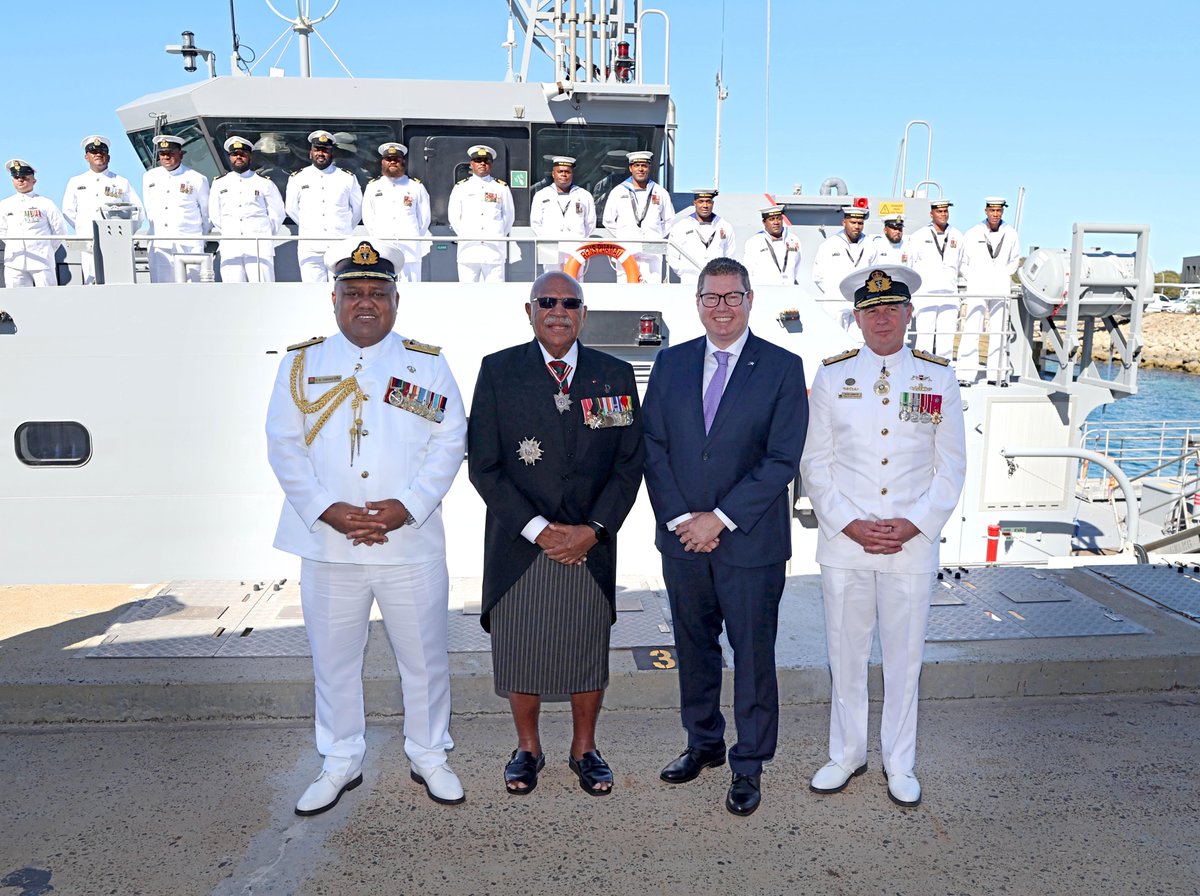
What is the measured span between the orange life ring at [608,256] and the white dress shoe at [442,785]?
473 cm

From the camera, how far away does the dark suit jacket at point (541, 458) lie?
310cm

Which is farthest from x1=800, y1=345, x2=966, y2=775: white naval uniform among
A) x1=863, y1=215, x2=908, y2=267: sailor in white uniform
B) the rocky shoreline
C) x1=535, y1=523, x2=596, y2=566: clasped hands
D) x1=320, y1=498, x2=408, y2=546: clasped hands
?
the rocky shoreline

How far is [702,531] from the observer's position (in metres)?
3.03

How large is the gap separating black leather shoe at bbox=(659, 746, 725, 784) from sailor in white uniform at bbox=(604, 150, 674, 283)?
5.50m

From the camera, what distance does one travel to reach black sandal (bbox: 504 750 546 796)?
3.11 m

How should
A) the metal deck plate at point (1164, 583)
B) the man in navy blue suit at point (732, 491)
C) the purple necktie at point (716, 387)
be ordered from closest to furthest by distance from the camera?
1. the man in navy blue suit at point (732, 491)
2. the purple necktie at point (716, 387)
3. the metal deck plate at point (1164, 583)

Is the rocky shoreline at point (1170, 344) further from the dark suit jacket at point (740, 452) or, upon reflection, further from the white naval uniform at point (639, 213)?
the dark suit jacket at point (740, 452)

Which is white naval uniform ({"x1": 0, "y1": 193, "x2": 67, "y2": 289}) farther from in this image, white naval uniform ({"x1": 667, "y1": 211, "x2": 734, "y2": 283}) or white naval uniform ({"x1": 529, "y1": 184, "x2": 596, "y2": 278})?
white naval uniform ({"x1": 667, "y1": 211, "x2": 734, "y2": 283})

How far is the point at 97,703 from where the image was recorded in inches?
140

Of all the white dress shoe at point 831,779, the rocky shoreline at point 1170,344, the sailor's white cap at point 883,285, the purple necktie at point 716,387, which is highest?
the sailor's white cap at point 883,285

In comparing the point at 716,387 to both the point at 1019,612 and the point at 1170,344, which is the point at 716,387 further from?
the point at 1170,344

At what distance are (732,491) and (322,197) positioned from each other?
5.96 meters

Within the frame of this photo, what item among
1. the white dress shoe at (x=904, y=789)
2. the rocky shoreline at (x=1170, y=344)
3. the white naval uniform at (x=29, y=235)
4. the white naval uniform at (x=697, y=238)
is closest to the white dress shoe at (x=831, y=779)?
the white dress shoe at (x=904, y=789)

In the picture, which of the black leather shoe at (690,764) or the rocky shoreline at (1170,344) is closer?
the black leather shoe at (690,764)
